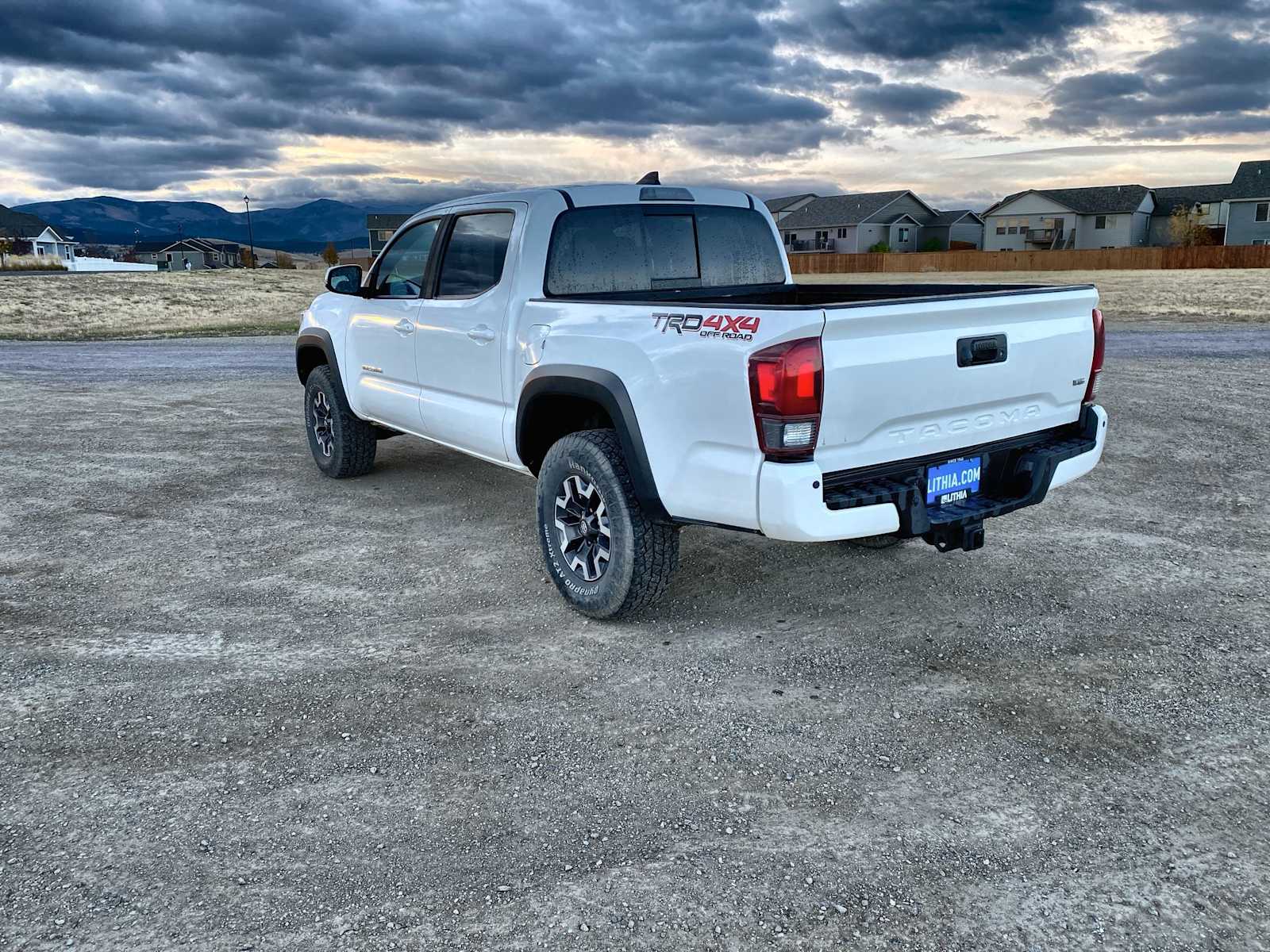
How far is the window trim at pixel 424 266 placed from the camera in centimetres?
605

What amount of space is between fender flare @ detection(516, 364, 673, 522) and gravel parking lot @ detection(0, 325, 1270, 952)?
72cm

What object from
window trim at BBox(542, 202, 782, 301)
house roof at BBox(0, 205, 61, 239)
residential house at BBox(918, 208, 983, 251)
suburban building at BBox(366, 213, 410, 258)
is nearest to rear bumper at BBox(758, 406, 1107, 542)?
window trim at BBox(542, 202, 782, 301)

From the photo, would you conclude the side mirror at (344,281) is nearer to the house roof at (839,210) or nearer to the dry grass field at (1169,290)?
the dry grass field at (1169,290)

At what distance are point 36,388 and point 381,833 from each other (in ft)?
41.9

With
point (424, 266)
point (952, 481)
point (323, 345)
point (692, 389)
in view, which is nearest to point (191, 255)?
point (323, 345)

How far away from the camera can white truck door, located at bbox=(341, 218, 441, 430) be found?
6.19 meters

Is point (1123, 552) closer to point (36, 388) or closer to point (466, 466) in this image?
point (466, 466)

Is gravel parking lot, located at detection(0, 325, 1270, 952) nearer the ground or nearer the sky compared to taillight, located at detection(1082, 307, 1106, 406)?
nearer the ground

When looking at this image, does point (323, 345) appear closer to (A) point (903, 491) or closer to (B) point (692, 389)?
(B) point (692, 389)

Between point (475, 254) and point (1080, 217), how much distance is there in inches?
3096

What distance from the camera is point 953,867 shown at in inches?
113

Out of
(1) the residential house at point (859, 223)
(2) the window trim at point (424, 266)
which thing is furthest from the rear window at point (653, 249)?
(1) the residential house at point (859, 223)

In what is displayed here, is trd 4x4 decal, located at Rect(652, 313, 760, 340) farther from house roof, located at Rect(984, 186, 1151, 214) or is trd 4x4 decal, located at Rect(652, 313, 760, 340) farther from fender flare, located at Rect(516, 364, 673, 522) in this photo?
house roof, located at Rect(984, 186, 1151, 214)

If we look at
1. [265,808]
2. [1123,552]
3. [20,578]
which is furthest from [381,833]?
[1123,552]
